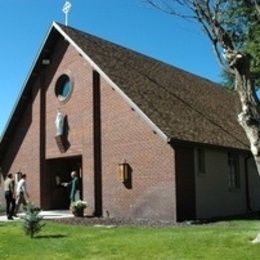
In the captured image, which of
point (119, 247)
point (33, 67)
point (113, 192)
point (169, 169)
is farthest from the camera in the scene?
point (33, 67)

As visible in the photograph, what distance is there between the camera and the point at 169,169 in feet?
66.4

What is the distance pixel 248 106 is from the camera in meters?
14.0

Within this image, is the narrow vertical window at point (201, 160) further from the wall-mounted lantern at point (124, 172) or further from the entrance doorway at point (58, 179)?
the entrance doorway at point (58, 179)

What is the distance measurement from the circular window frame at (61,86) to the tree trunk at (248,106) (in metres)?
11.8

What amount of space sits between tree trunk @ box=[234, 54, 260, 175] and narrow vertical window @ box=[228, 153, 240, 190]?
33.2 feet

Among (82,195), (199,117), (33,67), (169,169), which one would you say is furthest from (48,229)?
(33,67)

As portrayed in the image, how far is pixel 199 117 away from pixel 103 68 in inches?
169

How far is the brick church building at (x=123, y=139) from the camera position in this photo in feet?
68.0

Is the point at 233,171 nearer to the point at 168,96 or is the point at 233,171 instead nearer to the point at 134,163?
the point at 168,96

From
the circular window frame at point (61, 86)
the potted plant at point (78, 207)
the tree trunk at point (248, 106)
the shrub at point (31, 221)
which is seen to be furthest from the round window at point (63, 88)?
the tree trunk at point (248, 106)

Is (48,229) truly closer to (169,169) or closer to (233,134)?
(169,169)

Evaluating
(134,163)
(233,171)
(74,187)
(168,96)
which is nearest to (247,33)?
(168,96)

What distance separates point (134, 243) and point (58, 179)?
13051 millimetres

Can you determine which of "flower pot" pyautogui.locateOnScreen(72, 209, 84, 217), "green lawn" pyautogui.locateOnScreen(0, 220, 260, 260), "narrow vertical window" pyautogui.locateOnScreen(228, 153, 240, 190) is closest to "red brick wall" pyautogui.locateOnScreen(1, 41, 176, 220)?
"flower pot" pyautogui.locateOnScreen(72, 209, 84, 217)
